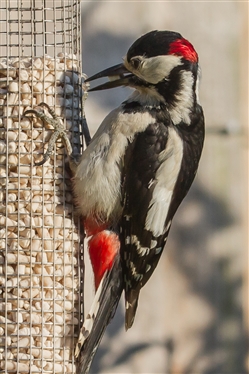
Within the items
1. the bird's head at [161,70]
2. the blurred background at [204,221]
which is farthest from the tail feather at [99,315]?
the blurred background at [204,221]

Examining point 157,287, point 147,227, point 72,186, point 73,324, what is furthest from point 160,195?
point 157,287

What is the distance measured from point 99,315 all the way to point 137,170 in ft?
1.94

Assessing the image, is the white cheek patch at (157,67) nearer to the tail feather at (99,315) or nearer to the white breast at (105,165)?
the white breast at (105,165)

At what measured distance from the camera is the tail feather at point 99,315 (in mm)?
3203

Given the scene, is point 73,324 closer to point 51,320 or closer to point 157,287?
point 51,320

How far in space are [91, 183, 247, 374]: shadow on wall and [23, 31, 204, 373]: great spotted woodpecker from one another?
1763 mm

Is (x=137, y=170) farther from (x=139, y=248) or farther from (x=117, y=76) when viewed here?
(x=117, y=76)

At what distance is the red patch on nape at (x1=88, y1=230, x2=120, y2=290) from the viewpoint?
3.32 m

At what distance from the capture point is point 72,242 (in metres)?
3.28

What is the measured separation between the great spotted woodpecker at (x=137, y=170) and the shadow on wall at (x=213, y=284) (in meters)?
1.76

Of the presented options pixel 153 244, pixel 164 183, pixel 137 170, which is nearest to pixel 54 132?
pixel 137 170

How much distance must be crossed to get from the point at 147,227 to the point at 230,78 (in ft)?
7.11

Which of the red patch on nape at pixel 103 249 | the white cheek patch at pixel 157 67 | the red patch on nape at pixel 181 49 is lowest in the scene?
the red patch on nape at pixel 103 249

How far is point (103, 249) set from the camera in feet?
10.9
